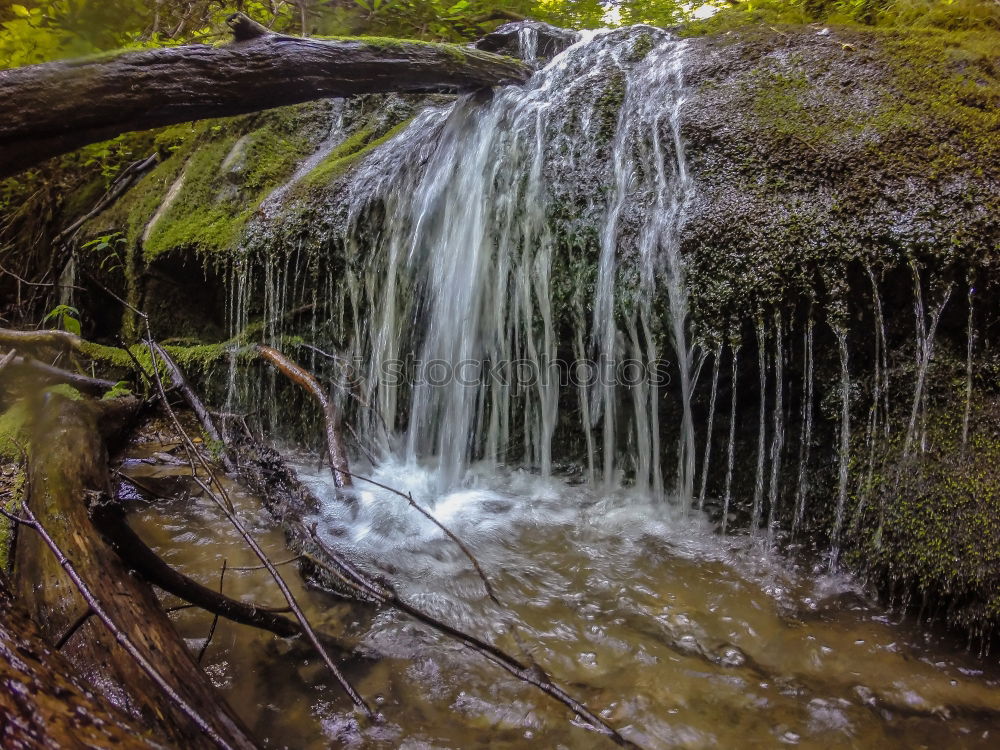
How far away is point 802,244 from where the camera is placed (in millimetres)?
2734

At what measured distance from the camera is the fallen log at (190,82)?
250cm

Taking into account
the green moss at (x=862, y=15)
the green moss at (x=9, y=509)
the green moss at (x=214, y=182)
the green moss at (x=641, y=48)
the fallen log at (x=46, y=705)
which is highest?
the green moss at (x=862, y=15)

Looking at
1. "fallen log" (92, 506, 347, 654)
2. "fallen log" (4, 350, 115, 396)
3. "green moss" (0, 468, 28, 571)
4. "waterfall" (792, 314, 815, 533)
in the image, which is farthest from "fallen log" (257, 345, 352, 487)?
"waterfall" (792, 314, 815, 533)

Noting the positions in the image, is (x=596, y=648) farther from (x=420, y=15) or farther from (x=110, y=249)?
(x=420, y=15)

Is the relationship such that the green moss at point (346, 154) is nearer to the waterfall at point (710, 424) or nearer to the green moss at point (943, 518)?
the waterfall at point (710, 424)

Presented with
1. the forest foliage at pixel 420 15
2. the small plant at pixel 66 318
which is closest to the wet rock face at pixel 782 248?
the forest foliage at pixel 420 15

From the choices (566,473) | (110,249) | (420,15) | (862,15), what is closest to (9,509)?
(566,473)

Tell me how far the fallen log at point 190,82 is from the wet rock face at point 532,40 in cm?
112

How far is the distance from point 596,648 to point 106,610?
5.50 feet

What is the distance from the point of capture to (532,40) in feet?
17.0

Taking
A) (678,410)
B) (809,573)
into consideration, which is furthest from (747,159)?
(809,573)

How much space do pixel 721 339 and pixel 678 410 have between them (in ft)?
2.04

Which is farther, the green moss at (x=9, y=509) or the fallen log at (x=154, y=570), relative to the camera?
the green moss at (x=9, y=509)

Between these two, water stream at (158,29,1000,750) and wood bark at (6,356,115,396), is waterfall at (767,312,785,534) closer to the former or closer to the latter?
water stream at (158,29,1000,750)
